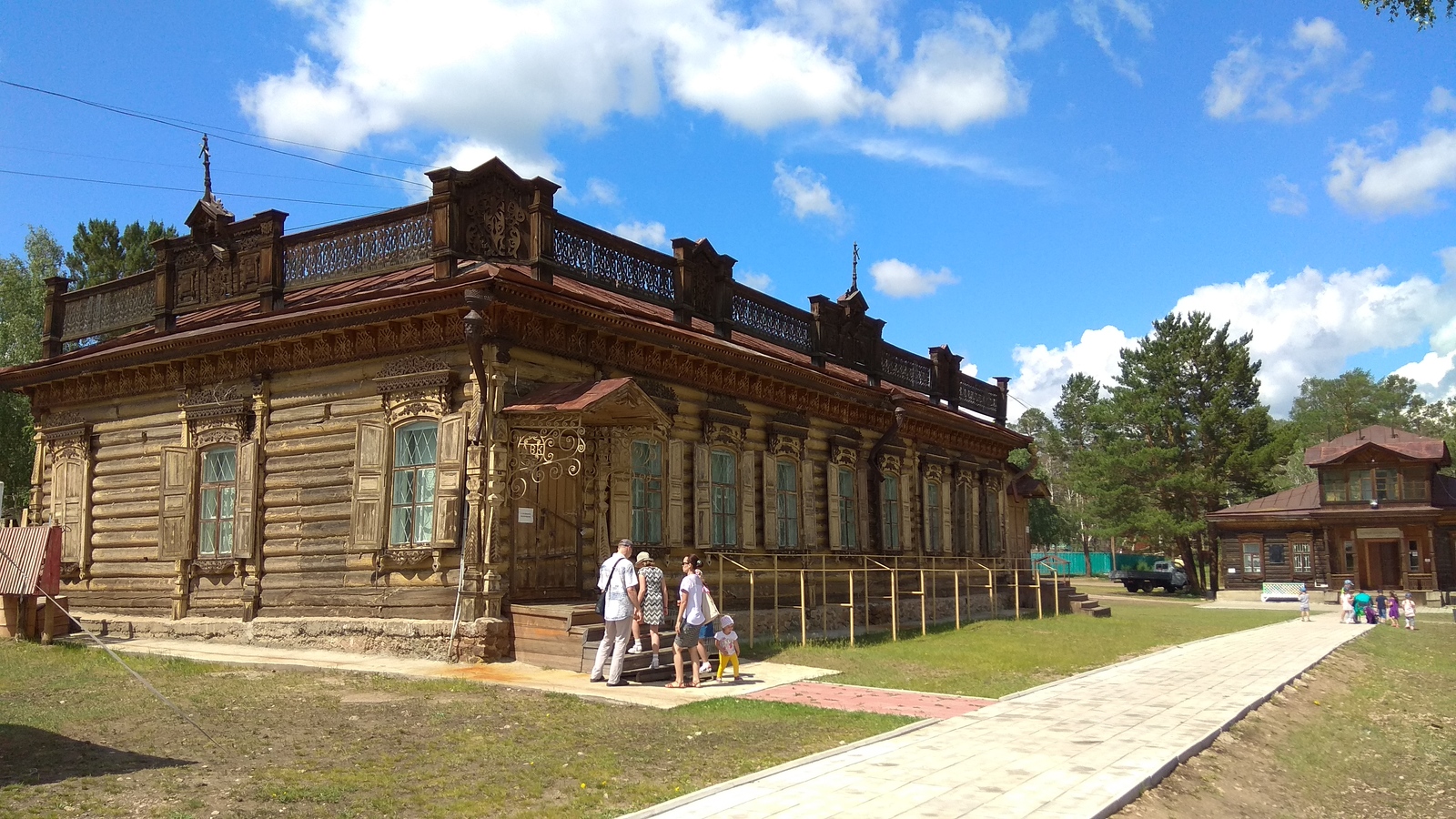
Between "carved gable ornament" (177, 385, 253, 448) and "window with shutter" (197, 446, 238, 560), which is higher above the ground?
"carved gable ornament" (177, 385, 253, 448)

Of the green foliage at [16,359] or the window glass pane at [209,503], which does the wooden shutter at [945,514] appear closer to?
the window glass pane at [209,503]

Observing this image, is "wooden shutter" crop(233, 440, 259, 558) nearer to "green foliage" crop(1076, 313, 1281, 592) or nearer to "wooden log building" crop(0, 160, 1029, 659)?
"wooden log building" crop(0, 160, 1029, 659)

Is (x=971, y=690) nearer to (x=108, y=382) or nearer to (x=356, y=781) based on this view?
(x=356, y=781)

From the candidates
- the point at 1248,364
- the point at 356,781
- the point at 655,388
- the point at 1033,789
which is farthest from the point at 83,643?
the point at 1248,364

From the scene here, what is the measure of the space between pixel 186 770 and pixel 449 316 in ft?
24.5

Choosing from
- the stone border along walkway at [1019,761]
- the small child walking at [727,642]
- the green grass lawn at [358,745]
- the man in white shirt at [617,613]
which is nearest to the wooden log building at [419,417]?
the man in white shirt at [617,613]

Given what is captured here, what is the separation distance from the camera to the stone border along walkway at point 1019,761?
636 cm

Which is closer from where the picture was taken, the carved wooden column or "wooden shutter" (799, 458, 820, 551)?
the carved wooden column

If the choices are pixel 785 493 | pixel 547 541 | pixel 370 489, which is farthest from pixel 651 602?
pixel 785 493

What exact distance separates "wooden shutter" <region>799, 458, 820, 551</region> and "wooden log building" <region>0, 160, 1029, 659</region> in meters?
0.05

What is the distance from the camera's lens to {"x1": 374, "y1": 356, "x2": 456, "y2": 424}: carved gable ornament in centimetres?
1378

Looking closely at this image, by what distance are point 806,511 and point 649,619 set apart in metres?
7.84

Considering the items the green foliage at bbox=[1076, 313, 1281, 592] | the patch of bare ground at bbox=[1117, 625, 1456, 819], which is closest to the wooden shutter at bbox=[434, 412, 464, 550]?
the patch of bare ground at bbox=[1117, 625, 1456, 819]

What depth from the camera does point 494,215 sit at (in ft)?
46.4
